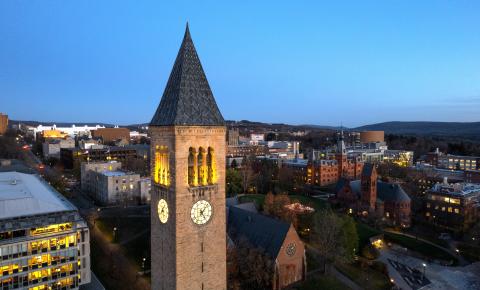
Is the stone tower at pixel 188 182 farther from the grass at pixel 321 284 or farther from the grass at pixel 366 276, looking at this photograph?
the grass at pixel 366 276

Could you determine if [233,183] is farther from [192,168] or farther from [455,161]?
[455,161]

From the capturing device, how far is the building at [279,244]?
43.9 metres

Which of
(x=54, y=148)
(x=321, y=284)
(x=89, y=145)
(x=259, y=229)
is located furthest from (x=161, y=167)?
(x=54, y=148)

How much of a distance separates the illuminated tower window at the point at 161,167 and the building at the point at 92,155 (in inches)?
4106

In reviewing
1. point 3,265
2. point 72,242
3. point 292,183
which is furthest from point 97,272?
point 292,183

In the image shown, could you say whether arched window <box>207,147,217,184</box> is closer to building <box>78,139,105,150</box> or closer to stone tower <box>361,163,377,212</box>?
stone tower <box>361,163,377,212</box>

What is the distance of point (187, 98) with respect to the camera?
25688 millimetres

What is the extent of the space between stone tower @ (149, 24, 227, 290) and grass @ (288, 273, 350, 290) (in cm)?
2175

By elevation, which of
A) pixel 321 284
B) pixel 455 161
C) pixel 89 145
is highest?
pixel 89 145

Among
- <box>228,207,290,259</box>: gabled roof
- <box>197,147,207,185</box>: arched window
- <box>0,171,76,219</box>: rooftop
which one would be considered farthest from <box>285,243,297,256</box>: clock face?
<box>0,171,76,219</box>: rooftop

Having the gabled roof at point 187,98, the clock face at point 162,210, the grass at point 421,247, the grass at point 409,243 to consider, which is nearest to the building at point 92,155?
the grass at point 409,243

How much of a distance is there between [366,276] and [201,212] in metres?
35.3

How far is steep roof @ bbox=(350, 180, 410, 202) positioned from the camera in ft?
244

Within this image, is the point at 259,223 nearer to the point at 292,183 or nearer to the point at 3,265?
the point at 3,265
